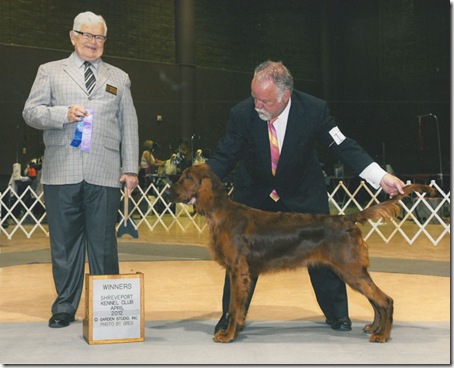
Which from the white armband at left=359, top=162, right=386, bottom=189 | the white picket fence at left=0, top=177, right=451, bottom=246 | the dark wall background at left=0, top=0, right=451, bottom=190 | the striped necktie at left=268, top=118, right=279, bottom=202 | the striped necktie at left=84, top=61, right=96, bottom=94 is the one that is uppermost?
the dark wall background at left=0, top=0, right=451, bottom=190

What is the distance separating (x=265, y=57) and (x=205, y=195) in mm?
13227

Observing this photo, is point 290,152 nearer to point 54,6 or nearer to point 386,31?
point 54,6

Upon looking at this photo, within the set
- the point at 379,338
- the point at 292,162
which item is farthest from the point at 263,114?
the point at 379,338

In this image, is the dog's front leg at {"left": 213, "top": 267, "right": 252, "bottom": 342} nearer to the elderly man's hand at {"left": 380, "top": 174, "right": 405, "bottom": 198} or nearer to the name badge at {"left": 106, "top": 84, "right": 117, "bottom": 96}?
the elderly man's hand at {"left": 380, "top": 174, "right": 405, "bottom": 198}

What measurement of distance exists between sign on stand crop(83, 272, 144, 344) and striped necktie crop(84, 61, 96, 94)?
962 millimetres

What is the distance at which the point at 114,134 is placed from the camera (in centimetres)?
375

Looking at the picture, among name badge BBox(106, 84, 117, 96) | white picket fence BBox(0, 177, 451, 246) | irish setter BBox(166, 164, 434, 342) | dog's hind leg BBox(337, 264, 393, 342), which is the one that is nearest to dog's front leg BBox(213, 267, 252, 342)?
irish setter BBox(166, 164, 434, 342)

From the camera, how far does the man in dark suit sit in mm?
3543

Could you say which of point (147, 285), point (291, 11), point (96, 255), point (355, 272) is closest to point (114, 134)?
point (96, 255)

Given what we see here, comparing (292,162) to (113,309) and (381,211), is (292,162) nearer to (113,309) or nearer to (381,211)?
(381,211)

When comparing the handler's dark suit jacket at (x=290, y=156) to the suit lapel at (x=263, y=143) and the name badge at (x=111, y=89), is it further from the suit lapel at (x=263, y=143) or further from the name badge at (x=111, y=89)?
the name badge at (x=111, y=89)

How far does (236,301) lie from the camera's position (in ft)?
10.8

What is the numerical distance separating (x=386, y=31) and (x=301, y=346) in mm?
13565

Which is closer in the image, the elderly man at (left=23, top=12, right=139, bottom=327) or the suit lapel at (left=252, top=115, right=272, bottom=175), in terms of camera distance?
the suit lapel at (left=252, top=115, right=272, bottom=175)
